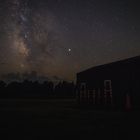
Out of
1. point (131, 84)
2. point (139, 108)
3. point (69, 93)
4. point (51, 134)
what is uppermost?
point (69, 93)

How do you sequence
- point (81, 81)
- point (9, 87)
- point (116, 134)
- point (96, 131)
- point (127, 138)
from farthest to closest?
point (9, 87), point (81, 81), point (96, 131), point (116, 134), point (127, 138)

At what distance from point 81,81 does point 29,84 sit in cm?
7945

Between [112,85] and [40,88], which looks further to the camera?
[40,88]

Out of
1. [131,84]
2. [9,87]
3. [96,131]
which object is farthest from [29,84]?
[96,131]

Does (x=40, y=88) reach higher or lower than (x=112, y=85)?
higher

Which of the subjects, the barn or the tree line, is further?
the tree line

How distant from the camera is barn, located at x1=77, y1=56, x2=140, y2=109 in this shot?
18.9m

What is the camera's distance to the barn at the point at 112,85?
18875mm

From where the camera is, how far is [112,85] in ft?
67.8

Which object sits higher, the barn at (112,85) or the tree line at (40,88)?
the tree line at (40,88)

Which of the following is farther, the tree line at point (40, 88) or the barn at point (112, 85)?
the tree line at point (40, 88)

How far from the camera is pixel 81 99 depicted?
24.5m

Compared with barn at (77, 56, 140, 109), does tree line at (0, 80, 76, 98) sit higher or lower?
higher

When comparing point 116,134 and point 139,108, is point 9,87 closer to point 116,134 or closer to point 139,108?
point 139,108
